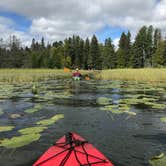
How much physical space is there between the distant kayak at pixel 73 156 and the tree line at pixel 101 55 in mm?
51082

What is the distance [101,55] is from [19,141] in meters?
60.6

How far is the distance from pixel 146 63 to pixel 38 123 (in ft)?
185

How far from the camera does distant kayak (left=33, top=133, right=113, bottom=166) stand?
3.92 m

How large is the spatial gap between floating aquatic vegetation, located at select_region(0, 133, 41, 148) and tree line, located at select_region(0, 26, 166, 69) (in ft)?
164

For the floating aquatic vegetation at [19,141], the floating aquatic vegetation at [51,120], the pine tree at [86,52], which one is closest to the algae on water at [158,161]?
the floating aquatic vegetation at [19,141]

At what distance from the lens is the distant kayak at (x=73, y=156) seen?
12.9ft

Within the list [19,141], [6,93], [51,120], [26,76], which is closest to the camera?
[19,141]

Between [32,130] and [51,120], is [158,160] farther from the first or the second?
[51,120]

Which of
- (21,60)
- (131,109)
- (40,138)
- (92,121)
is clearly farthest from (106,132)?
(21,60)

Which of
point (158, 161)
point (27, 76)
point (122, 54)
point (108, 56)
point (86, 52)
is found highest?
point (86, 52)

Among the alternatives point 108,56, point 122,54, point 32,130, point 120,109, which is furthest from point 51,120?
point 108,56

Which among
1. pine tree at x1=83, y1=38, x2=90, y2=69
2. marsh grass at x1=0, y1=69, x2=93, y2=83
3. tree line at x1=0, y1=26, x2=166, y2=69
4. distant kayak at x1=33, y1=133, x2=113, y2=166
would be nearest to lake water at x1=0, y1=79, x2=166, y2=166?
distant kayak at x1=33, y1=133, x2=113, y2=166

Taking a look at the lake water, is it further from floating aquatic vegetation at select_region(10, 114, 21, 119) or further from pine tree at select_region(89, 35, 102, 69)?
pine tree at select_region(89, 35, 102, 69)

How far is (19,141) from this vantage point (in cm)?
595
